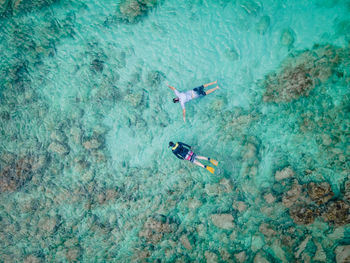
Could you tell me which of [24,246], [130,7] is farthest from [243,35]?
[24,246]

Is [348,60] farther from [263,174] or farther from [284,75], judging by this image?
[263,174]

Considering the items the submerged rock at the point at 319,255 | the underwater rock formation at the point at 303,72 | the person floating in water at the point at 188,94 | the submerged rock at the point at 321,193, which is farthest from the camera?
the person floating in water at the point at 188,94

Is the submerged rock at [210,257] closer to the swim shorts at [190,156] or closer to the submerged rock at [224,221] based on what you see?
the submerged rock at [224,221]

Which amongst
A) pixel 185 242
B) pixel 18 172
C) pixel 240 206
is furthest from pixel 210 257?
pixel 18 172

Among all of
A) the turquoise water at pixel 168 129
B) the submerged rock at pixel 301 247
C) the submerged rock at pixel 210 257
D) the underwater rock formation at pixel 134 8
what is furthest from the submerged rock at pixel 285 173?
the underwater rock formation at pixel 134 8

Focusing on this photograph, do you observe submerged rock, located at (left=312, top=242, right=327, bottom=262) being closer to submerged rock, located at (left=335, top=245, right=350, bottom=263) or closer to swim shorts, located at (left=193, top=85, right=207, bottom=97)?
submerged rock, located at (left=335, top=245, right=350, bottom=263)

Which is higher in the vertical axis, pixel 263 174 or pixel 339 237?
pixel 263 174

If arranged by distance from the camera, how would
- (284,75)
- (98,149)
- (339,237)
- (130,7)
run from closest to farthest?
(339,237) → (284,75) → (130,7) → (98,149)
